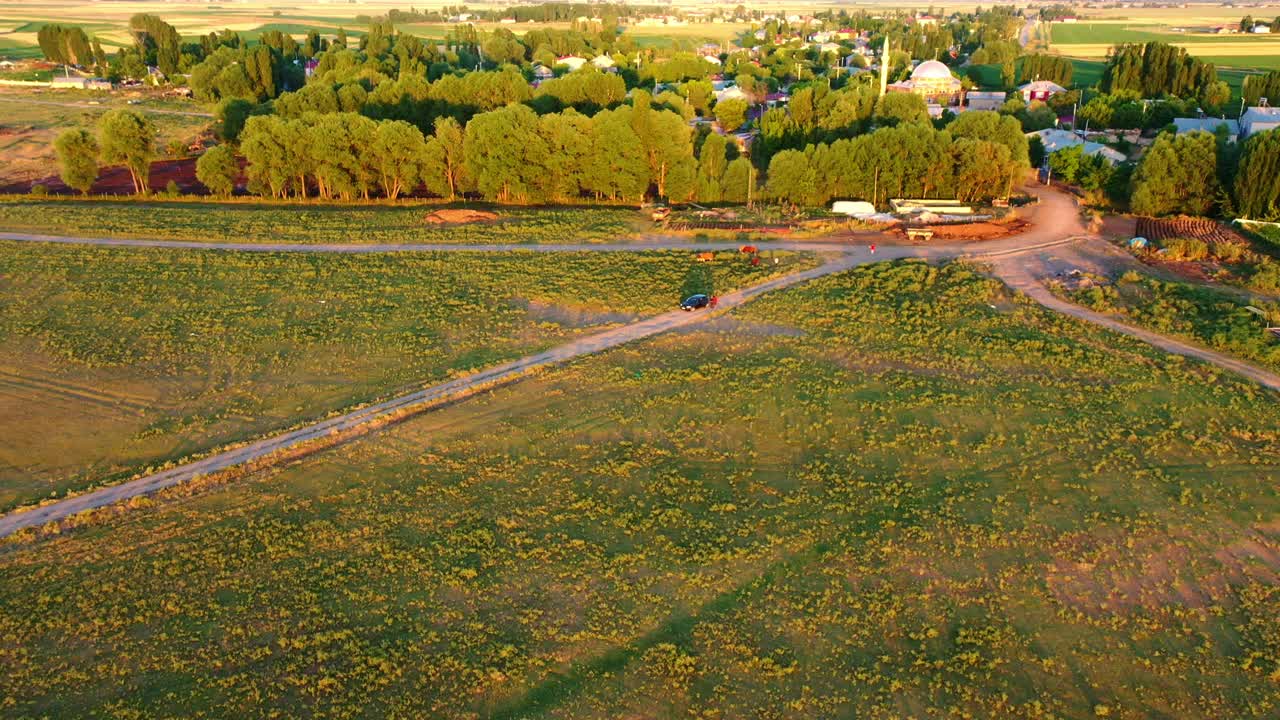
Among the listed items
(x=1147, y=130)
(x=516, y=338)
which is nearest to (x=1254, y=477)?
(x=516, y=338)

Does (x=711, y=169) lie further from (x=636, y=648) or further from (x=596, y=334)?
(x=636, y=648)

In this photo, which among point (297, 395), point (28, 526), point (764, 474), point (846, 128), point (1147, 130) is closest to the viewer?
point (28, 526)

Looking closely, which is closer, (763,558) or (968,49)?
(763,558)

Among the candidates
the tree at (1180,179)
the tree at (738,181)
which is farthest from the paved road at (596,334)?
the tree at (738,181)

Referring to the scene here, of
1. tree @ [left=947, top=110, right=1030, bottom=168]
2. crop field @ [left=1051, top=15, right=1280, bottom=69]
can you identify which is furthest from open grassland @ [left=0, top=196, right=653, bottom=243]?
crop field @ [left=1051, top=15, right=1280, bottom=69]

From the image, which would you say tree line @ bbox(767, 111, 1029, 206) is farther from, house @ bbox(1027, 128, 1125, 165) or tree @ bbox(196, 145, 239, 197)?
tree @ bbox(196, 145, 239, 197)

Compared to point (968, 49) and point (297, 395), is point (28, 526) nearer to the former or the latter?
point (297, 395)
